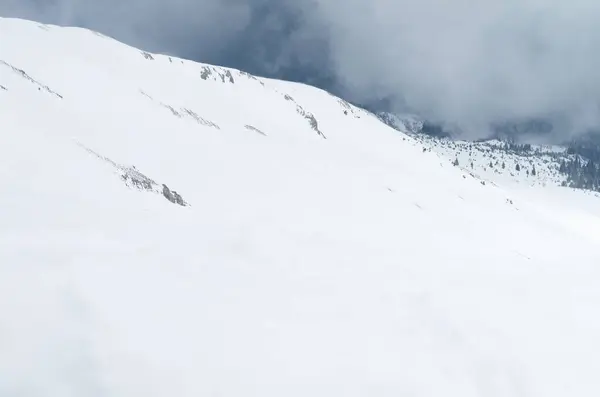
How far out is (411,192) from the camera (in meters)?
40.3

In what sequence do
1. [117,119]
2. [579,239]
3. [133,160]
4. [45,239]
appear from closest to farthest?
[45,239]
[133,160]
[117,119]
[579,239]

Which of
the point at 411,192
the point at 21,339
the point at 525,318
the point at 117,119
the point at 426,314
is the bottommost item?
the point at 21,339

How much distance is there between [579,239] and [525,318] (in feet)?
142

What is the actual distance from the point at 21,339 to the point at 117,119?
82.2ft

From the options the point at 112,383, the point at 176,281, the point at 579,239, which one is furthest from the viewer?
the point at 579,239

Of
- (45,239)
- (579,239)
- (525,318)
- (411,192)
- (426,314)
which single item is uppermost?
(579,239)

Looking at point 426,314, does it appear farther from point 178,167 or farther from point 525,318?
point 178,167

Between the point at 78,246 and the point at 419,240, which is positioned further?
the point at 419,240

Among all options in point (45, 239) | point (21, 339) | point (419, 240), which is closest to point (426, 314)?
point (21, 339)

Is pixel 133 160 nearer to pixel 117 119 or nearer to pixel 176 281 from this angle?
pixel 117 119

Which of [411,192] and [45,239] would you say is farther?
[411,192]

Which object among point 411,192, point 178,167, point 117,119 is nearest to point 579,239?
point 411,192

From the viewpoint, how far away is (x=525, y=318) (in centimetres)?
987

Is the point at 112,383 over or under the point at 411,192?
under
